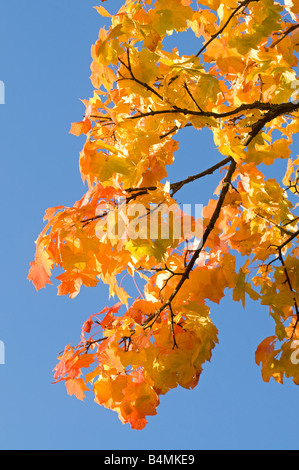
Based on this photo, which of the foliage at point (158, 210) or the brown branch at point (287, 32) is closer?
the foliage at point (158, 210)

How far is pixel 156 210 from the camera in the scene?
5.57ft

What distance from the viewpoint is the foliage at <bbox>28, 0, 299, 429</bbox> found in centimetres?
170

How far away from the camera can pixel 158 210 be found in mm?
1695

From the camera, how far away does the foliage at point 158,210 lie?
5.59 feet

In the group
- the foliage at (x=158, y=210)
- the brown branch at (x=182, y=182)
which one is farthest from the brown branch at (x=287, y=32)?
the brown branch at (x=182, y=182)

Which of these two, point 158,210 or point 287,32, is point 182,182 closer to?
point 158,210

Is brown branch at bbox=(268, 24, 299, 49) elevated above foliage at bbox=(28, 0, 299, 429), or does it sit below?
above

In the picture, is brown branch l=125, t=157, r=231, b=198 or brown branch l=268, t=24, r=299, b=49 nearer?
brown branch l=125, t=157, r=231, b=198

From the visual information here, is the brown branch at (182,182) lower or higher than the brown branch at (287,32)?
→ lower

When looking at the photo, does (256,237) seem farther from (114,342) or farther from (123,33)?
Answer: (123,33)

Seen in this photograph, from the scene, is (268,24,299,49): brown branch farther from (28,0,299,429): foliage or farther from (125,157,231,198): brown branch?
(125,157,231,198): brown branch

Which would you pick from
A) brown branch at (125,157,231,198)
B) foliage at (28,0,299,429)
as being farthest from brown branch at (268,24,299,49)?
brown branch at (125,157,231,198)

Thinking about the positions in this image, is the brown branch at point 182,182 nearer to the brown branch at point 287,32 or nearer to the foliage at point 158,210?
the foliage at point 158,210

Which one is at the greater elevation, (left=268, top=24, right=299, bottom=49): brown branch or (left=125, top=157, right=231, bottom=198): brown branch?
(left=268, top=24, right=299, bottom=49): brown branch
